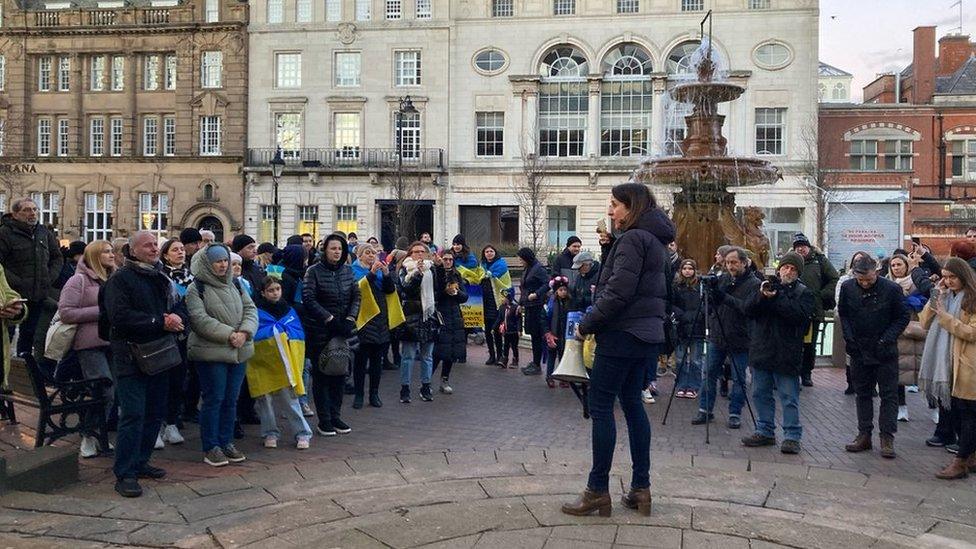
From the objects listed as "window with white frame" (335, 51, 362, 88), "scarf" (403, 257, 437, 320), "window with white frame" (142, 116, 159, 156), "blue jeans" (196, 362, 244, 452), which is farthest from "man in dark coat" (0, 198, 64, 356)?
"window with white frame" (142, 116, 159, 156)

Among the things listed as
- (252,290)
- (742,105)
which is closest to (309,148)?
(742,105)

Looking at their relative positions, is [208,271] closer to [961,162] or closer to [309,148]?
[309,148]

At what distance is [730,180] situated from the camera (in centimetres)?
1494

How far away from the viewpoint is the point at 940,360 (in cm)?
755

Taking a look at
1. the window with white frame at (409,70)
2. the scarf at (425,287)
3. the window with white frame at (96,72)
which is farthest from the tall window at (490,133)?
the scarf at (425,287)

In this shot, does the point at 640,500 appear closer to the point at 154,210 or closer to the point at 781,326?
the point at 781,326

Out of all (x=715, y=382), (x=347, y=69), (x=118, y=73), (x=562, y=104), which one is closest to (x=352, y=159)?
(x=347, y=69)

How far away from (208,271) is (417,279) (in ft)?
12.5

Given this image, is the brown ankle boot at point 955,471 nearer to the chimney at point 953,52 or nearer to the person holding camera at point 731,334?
the person holding camera at point 731,334

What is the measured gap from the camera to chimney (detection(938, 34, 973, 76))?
4481 centimetres

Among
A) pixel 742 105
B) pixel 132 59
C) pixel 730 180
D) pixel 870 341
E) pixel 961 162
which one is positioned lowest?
pixel 870 341

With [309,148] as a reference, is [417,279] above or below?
below

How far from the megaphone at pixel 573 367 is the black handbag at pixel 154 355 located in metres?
3.19

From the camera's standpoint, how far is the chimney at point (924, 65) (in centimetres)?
4388
